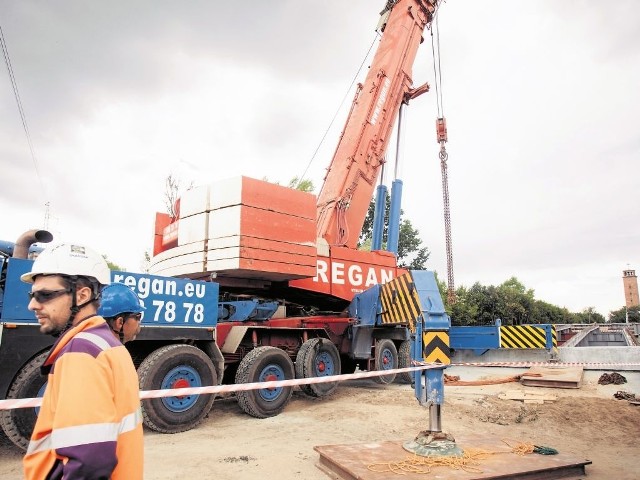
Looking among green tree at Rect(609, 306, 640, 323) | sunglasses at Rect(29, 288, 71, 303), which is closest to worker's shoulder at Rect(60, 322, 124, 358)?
sunglasses at Rect(29, 288, 71, 303)

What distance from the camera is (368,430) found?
5859mm

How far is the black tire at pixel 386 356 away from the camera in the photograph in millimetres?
9258

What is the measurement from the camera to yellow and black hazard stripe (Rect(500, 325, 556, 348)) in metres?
13.7

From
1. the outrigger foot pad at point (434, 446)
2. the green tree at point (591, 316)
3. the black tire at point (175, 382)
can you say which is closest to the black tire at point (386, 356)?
the black tire at point (175, 382)

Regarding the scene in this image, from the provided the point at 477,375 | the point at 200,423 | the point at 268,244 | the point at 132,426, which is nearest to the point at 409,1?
the point at 268,244

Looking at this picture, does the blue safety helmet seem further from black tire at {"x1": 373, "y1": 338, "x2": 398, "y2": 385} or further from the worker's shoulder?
black tire at {"x1": 373, "y1": 338, "x2": 398, "y2": 385}

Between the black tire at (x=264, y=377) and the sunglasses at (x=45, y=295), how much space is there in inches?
199

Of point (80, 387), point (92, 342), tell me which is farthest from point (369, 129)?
point (80, 387)

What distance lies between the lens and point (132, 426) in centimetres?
148

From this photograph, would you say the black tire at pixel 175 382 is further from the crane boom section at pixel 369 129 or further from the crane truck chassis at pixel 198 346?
the crane boom section at pixel 369 129

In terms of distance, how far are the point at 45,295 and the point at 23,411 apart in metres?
3.73

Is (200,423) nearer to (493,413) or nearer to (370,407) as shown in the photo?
(370,407)

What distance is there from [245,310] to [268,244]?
124 cm

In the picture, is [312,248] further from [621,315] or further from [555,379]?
[621,315]
